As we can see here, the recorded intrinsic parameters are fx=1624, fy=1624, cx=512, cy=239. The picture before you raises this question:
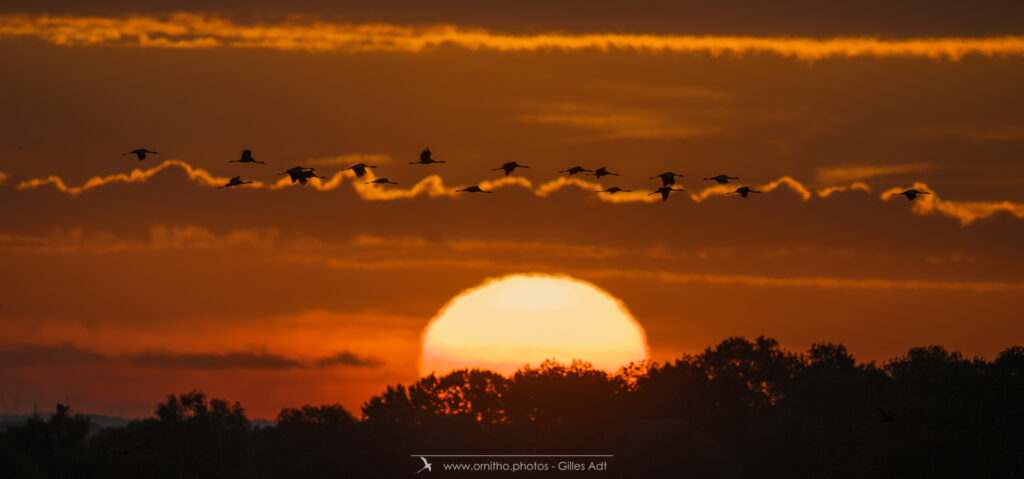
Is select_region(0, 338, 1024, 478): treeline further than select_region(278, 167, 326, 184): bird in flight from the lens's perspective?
Yes

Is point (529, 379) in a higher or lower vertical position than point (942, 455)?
higher

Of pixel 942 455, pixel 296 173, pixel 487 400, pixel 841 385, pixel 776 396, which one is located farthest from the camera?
pixel 487 400

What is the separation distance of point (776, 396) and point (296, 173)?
113 metres

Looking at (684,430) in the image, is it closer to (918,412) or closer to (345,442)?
(918,412)

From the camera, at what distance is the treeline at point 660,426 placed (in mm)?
130250

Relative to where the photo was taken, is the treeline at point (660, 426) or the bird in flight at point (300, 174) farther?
the treeline at point (660, 426)

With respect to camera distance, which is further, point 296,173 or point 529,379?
point 529,379

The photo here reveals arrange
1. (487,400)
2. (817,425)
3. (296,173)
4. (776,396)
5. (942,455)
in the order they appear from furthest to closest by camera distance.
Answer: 1. (487,400)
2. (776,396)
3. (817,425)
4. (942,455)
5. (296,173)

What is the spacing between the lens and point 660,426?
142625 mm

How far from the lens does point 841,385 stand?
149m

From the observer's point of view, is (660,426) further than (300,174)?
Yes

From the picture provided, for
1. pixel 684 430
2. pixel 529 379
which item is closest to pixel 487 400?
pixel 529 379

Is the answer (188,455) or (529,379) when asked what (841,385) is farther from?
(188,455)

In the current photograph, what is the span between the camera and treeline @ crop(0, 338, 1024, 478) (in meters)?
130
